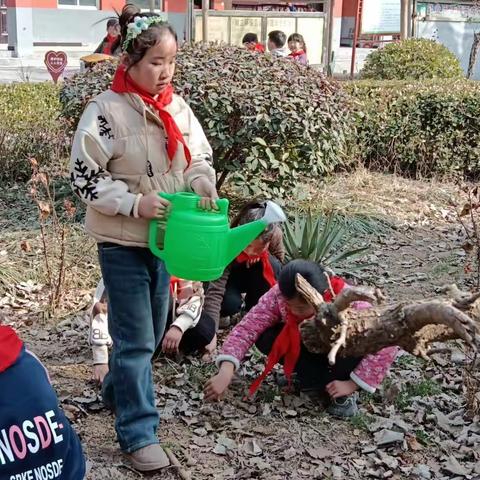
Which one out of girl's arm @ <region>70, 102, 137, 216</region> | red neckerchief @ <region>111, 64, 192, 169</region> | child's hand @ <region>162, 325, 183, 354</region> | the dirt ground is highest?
red neckerchief @ <region>111, 64, 192, 169</region>

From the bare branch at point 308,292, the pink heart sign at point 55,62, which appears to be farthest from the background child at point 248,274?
the pink heart sign at point 55,62

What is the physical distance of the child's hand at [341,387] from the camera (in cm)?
327

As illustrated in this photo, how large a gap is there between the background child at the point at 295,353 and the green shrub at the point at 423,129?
14.9ft

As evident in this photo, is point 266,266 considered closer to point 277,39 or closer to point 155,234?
point 155,234

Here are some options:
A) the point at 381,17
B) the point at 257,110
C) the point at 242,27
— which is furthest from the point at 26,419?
the point at 381,17

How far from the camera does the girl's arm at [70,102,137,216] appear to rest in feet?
8.61

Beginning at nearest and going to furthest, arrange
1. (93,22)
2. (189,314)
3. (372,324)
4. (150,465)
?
(150,465) → (372,324) → (189,314) → (93,22)

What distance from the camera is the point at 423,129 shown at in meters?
7.80

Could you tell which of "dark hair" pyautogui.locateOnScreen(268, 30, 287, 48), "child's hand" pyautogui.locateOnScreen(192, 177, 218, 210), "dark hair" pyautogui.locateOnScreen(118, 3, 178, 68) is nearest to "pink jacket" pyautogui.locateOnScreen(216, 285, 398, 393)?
"child's hand" pyautogui.locateOnScreen(192, 177, 218, 210)

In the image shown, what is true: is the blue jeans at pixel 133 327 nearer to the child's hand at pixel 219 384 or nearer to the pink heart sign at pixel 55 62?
the child's hand at pixel 219 384

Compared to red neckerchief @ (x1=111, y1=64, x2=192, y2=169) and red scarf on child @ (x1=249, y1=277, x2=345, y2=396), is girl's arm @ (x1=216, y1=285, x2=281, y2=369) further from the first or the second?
red neckerchief @ (x1=111, y1=64, x2=192, y2=169)

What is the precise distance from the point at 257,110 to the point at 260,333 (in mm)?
2584

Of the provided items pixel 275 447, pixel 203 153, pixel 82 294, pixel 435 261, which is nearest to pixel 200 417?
pixel 275 447

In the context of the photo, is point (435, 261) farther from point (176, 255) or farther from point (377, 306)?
point (176, 255)
